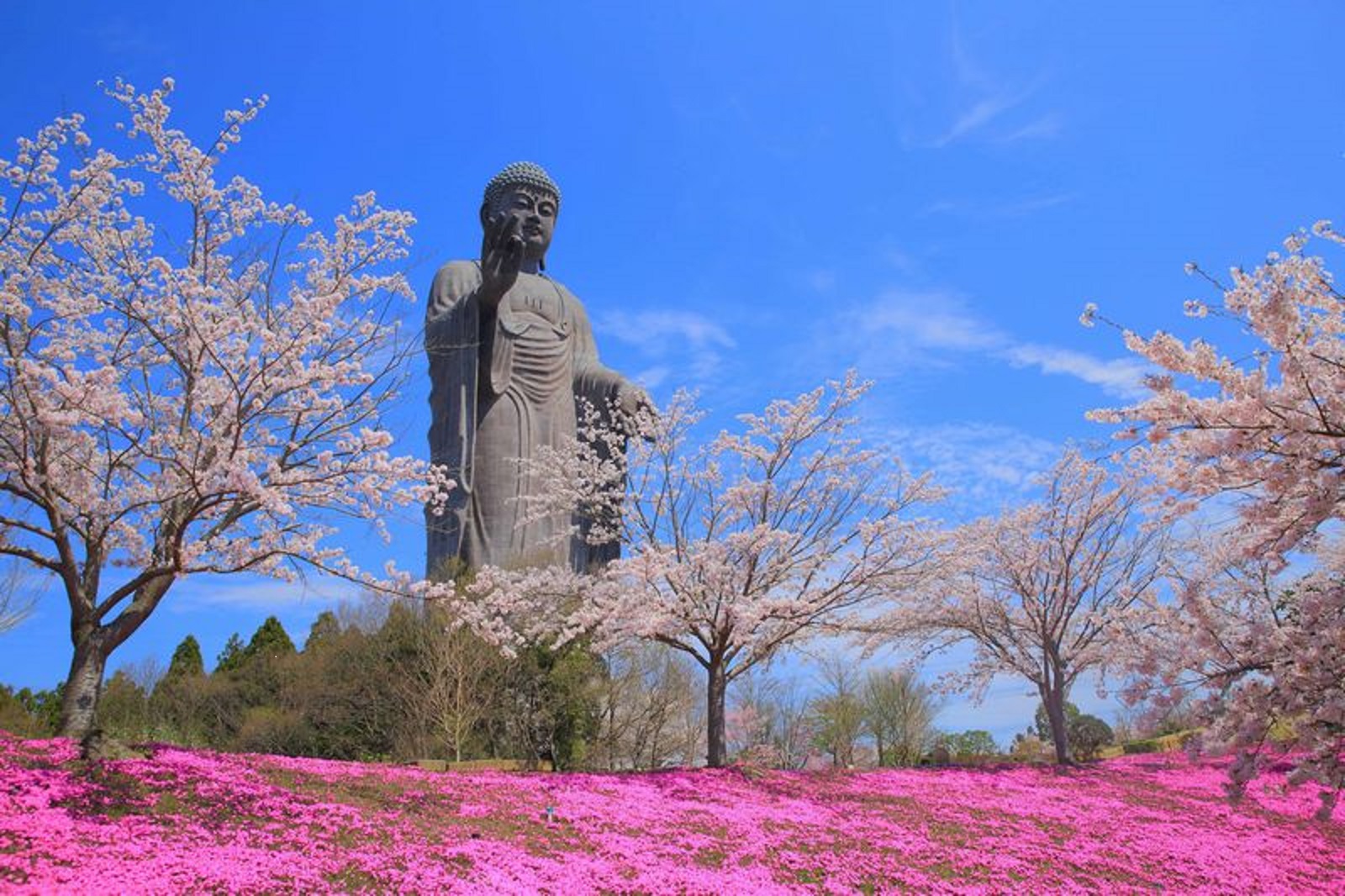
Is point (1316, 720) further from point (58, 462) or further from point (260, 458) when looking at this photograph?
point (58, 462)

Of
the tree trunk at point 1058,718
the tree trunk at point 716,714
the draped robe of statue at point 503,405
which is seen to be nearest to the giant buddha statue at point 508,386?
the draped robe of statue at point 503,405

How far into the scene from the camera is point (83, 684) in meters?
9.20

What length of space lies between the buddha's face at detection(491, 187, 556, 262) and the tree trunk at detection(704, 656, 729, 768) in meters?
12.4

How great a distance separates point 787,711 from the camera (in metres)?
33.9

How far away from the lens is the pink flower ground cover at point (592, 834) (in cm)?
713

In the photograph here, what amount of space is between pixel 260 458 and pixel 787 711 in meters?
27.6

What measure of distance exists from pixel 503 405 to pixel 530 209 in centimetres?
499

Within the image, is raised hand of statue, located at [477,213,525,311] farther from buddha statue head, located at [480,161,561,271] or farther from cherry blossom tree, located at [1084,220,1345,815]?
cherry blossom tree, located at [1084,220,1345,815]

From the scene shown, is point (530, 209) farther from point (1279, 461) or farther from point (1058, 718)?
point (1279, 461)

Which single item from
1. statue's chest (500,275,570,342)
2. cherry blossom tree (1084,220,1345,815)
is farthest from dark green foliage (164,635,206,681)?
cherry blossom tree (1084,220,1345,815)

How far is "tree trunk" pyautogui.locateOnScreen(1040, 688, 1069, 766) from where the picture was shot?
65.2 ft

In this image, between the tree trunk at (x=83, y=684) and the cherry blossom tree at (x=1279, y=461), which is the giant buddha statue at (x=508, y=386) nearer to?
the tree trunk at (x=83, y=684)

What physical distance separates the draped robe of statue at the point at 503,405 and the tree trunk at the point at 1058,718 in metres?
10.4

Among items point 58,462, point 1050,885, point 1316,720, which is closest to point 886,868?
point 1050,885
